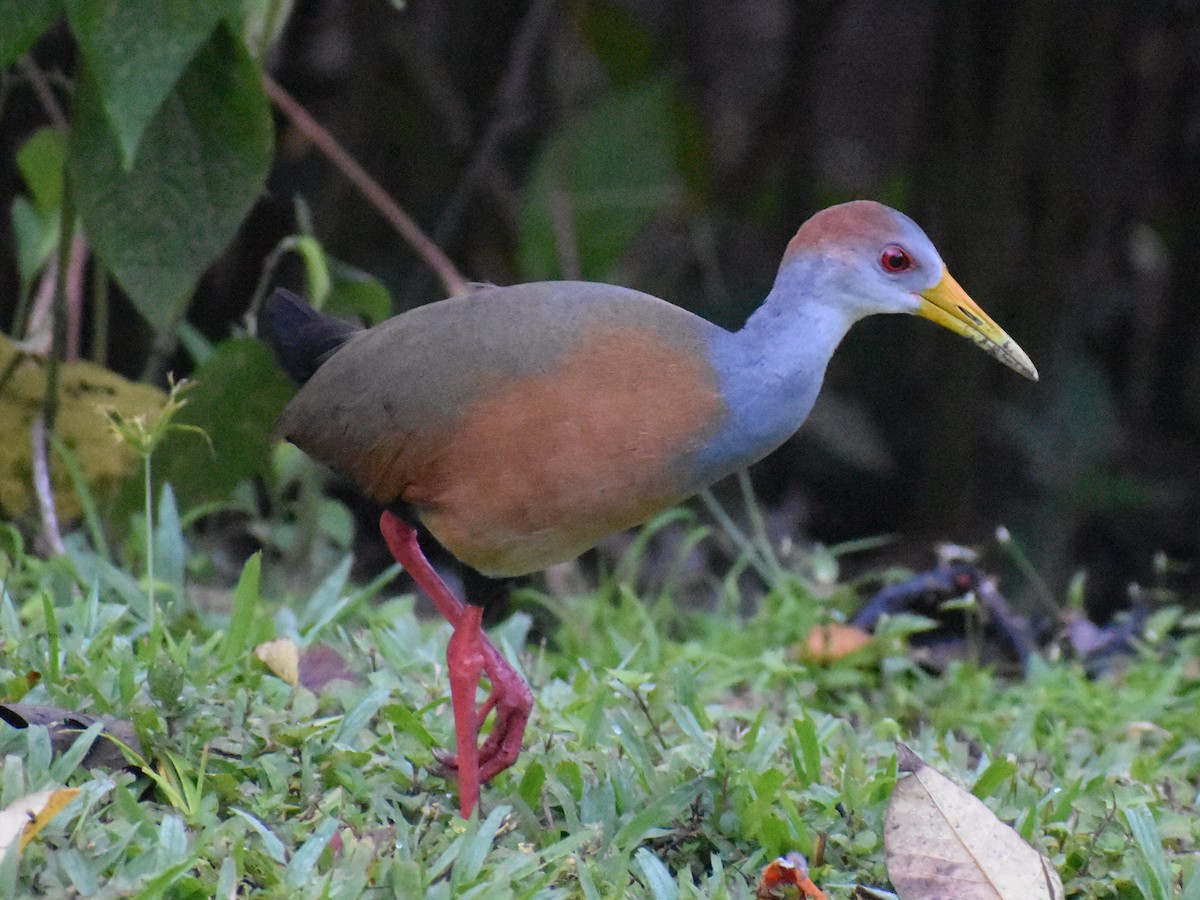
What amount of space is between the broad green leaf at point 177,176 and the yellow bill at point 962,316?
1808 mm

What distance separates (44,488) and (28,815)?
1.92m

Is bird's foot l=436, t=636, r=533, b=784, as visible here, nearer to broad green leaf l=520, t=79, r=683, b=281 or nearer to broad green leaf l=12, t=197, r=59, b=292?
broad green leaf l=12, t=197, r=59, b=292

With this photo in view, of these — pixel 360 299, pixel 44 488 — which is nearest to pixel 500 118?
pixel 360 299

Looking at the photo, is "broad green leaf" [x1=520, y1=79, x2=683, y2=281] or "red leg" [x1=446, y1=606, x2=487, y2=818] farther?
"broad green leaf" [x1=520, y1=79, x2=683, y2=281]

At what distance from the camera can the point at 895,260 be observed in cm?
273

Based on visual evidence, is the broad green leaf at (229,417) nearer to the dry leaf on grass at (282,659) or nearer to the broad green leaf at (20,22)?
the broad green leaf at (20,22)

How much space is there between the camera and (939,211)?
6.75 metres

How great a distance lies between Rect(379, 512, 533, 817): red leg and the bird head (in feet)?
2.76

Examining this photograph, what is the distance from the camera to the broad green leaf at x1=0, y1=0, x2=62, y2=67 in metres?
3.60

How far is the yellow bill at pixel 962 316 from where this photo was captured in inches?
109

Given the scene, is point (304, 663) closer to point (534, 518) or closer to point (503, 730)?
point (503, 730)

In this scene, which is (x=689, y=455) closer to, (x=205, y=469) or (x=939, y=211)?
(x=205, y=469)

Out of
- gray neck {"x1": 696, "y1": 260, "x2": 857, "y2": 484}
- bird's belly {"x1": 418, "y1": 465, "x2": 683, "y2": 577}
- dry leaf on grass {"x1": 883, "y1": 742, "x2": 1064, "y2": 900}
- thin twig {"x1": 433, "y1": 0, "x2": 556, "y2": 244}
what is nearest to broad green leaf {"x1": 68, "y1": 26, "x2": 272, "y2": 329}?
bird's belly {"x1": 418, "y1": 465, "x2": 683, "y2": 577}

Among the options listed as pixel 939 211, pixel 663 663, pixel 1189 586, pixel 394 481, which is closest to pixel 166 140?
pixel 394 481
